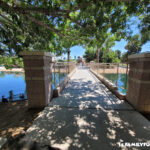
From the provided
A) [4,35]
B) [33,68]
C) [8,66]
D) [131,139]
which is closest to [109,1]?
[33,68]

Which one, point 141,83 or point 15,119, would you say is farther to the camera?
point 141,83

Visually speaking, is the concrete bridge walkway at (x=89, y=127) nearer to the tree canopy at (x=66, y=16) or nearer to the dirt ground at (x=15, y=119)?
the dirt ground at (x=15, y=119)

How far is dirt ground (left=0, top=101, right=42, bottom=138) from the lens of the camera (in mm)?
1932

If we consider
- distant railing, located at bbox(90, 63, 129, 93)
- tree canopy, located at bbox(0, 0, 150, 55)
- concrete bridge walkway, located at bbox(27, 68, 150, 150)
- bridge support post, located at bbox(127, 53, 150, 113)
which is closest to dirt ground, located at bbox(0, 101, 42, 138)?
concrete bridge walkway, located at bbox(27, 68, 150, 150)

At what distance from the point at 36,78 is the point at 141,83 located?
3568 millimetres

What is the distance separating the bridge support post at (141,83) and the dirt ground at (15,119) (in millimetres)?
3443

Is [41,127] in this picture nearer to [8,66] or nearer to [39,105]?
[39,105]

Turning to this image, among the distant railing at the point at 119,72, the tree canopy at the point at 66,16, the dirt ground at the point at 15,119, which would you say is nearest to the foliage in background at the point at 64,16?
the tree canopy at the point at 66,16

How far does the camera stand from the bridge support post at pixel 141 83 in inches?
101

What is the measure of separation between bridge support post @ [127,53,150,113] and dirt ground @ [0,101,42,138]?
344 centimetres

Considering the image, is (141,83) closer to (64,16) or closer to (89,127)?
(89,127)

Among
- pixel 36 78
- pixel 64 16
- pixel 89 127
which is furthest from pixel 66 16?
pixel 89 127

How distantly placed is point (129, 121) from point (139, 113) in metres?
0.68

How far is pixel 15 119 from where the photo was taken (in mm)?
2373
